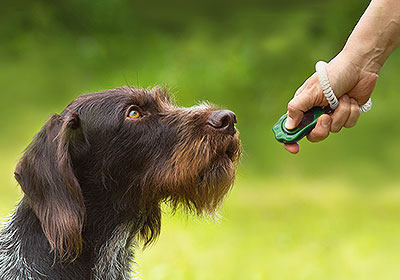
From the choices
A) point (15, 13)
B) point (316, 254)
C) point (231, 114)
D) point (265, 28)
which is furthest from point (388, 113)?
point (231, 114)

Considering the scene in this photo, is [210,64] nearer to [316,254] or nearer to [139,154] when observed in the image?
[316,254]

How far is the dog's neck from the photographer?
157 inches

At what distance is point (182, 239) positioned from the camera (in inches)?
310

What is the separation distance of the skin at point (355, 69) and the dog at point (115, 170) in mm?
427

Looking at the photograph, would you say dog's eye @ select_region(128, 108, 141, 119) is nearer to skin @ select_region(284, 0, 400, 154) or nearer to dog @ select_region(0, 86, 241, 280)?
dog @ select_region(0, 86, 241, 280)

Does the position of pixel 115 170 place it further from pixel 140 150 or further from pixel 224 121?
pixel 224 121

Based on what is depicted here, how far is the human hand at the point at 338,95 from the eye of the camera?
4074 mm

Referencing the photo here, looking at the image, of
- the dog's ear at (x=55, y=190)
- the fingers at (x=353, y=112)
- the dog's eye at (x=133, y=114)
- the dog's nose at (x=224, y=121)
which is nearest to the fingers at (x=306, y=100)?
the fingers at (x=353, y=112)

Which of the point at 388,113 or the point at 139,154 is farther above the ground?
the point at 388,113

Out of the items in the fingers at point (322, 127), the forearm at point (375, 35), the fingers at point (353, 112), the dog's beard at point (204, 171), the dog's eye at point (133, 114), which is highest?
the forearm at point (375, 35)

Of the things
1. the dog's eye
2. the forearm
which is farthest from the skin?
the dog's eye

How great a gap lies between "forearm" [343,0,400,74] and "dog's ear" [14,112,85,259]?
63.7 inches

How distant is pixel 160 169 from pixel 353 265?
3.78 meters

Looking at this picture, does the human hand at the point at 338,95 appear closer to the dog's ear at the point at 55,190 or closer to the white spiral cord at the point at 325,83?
the white spiral cord at the point at 325,83
